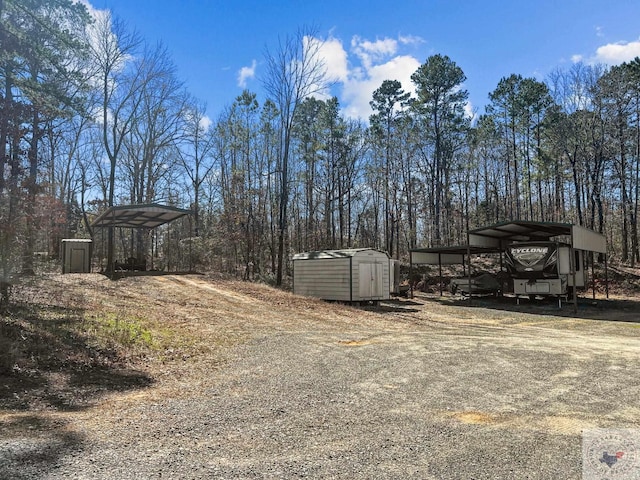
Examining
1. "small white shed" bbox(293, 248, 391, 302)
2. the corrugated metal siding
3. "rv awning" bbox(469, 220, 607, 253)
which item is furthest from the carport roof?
the corrugated metal siding

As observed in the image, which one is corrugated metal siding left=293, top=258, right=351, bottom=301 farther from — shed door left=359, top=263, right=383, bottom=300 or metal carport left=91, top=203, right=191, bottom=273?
metal carport left=91, top=203, right=191, bottom=273

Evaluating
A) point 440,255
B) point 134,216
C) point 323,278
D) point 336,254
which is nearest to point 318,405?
point 336,254

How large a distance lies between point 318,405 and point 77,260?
21.2 metres

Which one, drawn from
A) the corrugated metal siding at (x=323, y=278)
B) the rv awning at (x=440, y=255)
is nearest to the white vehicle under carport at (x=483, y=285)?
the rv awning at (x=440, y=255)

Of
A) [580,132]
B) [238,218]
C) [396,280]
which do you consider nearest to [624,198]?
[580,132]

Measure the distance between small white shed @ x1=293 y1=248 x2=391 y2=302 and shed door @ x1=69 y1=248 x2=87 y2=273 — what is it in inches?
451

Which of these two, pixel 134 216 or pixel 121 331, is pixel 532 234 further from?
pixel 121 331

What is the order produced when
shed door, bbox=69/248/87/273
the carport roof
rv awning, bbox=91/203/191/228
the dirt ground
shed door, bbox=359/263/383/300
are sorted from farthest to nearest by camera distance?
shed door, bbox=69/248/87/273, rv awning, bbox=91/203/191/228, the carport roof, shed door, bbox=359/263/383/300, the dirt ground

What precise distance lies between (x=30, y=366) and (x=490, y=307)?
53.9 feet

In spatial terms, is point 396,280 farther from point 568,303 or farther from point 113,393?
point 113,393

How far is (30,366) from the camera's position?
5.66 metres

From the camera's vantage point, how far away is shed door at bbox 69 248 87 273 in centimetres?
2203

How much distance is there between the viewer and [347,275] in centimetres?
1719

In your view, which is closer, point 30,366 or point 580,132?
point 30,366
